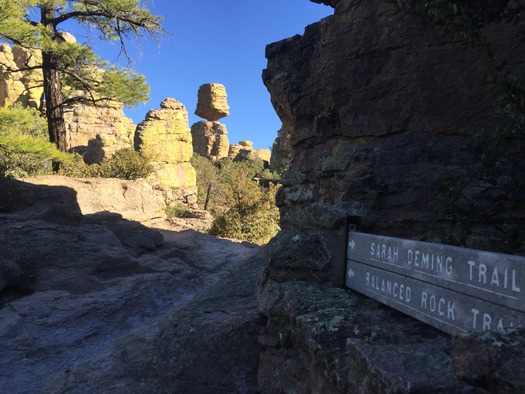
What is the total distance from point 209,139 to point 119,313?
1947 inches

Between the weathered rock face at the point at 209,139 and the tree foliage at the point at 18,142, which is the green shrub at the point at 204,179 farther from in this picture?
the tree foliage at the point at 18,142

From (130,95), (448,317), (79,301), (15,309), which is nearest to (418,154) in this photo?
(448,317)

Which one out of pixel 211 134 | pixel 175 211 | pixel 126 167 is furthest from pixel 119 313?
pixel 211 134

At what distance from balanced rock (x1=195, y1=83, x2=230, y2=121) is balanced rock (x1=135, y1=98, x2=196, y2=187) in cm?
1854

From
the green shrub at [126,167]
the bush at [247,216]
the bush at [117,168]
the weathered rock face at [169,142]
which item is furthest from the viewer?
the weathered rock face at [169,142]

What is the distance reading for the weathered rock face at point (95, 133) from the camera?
1233 inches

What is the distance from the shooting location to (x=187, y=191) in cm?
2952

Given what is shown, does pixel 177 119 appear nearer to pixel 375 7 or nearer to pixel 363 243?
pixel 375 7

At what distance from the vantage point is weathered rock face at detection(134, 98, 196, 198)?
1179 inches

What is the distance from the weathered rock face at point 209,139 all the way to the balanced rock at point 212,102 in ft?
3.47

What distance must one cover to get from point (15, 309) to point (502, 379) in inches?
225

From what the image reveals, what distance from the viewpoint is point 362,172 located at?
4082 mm

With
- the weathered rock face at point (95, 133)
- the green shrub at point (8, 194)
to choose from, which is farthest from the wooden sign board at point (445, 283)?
the weathered rock face at point (95, 133)

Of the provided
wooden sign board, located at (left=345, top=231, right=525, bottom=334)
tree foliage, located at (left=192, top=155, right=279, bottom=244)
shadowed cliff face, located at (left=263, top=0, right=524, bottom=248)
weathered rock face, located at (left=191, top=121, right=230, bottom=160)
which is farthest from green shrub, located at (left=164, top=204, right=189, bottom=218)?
weathered rock face, located at (left=191, top=121, right=230, bottom=160)
